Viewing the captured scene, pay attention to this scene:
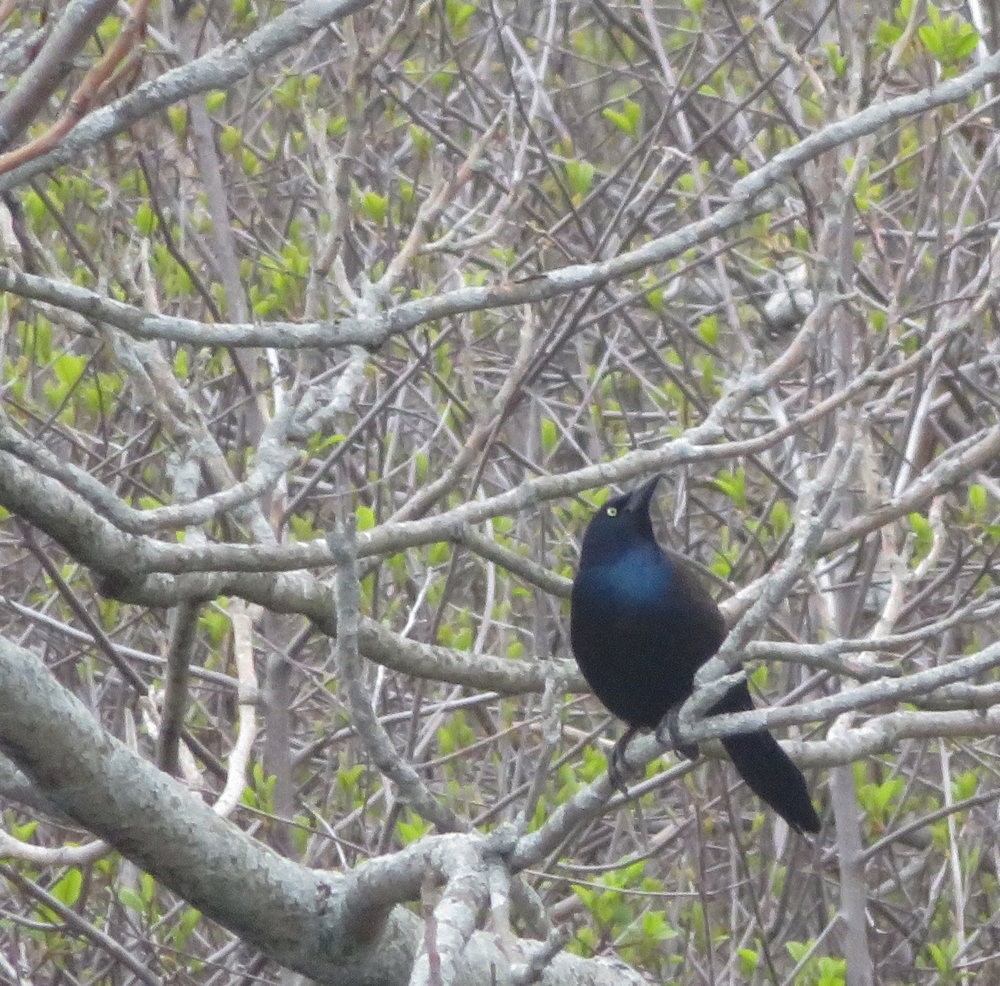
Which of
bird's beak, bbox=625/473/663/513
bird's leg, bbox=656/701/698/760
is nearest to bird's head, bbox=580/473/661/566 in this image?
bird's beak, bbox=625/473/663/513

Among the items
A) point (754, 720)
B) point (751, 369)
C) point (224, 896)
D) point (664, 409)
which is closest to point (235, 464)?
point (664, 409)

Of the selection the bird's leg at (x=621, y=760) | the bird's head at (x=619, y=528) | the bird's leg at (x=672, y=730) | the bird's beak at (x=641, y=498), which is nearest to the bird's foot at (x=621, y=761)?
the bird's leg at (x=621, y=760)

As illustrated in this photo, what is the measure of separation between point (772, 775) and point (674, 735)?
1.50 m

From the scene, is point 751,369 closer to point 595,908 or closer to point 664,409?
point 595,908

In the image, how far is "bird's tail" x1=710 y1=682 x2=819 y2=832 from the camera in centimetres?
421

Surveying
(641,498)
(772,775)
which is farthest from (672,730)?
(641,498)

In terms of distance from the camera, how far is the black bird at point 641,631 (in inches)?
173

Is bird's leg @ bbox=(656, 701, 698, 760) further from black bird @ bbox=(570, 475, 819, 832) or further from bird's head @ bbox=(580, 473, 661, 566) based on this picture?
bird's head @ bbox=(580, 473, 661, 566)

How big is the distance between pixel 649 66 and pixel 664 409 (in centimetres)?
187

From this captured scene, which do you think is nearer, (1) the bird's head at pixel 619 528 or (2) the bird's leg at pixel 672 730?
(2) the bird's leg at pixel 672 730

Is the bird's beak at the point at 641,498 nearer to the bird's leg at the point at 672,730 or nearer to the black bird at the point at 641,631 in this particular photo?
the black bird at the point at 641,631

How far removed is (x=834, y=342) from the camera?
4820 mm

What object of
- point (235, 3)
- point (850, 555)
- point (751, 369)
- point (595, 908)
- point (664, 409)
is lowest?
point (595, 908)

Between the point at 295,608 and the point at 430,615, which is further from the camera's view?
the point at 430,615
